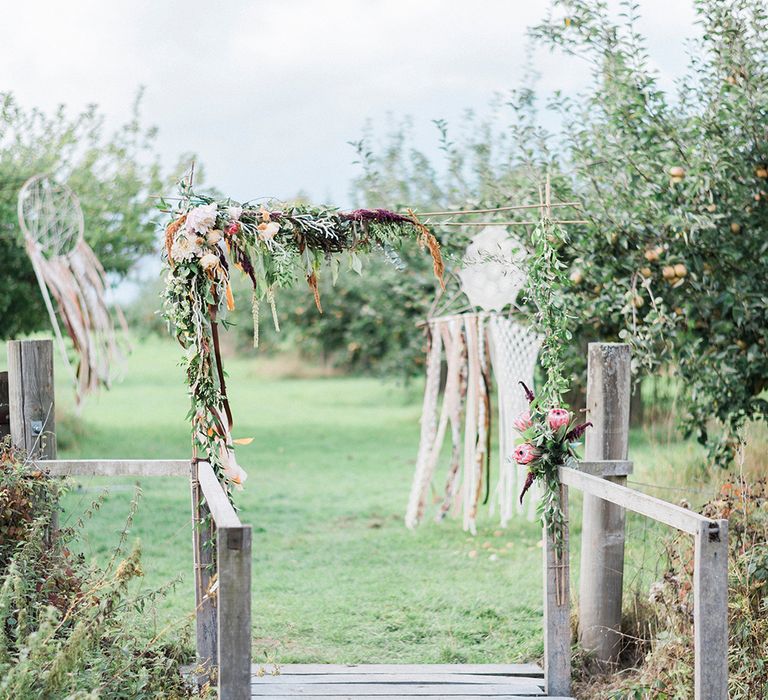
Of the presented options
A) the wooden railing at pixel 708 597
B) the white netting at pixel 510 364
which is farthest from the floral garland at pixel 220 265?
the white netting at pixel 510 364

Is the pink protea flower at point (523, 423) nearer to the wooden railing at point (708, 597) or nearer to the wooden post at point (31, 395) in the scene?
the wooden railing at point (708, 597)

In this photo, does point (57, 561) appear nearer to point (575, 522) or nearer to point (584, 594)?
point (584, 594)

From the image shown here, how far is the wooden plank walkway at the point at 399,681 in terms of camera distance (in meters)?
3.73

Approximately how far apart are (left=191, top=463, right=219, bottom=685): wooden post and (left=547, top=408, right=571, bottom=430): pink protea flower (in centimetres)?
143

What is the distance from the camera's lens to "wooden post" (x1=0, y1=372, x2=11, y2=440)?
4207 millimetres

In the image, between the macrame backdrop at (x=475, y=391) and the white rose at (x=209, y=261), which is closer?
the white rose at (x=209, y=261)

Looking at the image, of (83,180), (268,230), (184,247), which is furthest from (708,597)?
(83,180)

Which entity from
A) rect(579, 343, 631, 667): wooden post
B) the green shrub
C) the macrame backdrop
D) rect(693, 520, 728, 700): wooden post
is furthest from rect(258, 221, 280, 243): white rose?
the macrame backdrop

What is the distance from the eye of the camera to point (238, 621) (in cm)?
248

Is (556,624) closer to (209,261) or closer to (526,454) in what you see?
(526,454)

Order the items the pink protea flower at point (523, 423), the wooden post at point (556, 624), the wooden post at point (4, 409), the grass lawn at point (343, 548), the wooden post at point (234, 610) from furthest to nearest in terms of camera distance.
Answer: the grass lawn at point (343, 548) < the wooden post at point (4, 409) < the pink protea flower at point (523, 423) < the wooden post at point (556, 624) < the wooden post at point (234, 610)

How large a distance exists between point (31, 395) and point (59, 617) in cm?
106

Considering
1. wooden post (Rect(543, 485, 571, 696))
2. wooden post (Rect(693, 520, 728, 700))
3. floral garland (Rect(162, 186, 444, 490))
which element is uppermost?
floral garland (Rect(162, 186, 444, 490))

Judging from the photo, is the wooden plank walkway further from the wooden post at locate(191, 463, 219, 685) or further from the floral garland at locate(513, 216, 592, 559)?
the floral garland at locate(513, 216, 592, 559)
